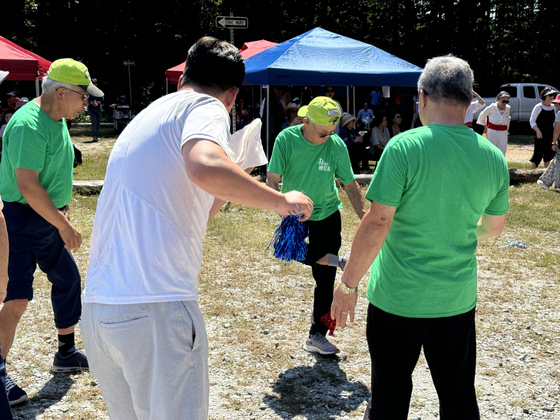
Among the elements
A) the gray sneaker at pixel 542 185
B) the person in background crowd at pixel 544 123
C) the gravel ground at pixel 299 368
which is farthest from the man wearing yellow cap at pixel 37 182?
the person in background crowd at pixel 544 123

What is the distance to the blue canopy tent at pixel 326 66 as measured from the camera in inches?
456

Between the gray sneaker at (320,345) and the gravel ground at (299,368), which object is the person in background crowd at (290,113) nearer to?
the gravel ground at (299,368)

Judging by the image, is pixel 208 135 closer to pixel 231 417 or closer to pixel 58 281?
pixel 231 417

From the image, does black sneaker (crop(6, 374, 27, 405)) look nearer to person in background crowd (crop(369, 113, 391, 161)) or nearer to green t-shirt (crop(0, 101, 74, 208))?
green t-shirt (crop(0, 101, 74, 208))

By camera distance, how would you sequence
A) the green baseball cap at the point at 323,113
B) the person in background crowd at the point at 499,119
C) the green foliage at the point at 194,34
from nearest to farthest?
the green baseball cap at the point at 323,113 < the person in background crowd at the point at 499,119 < the green foliage at the point at 194,34

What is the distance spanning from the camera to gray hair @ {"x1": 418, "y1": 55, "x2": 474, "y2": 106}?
2352 mm

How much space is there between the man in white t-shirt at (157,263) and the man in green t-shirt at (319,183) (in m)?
2.35

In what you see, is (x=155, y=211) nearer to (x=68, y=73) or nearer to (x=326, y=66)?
(x=68, y=73)

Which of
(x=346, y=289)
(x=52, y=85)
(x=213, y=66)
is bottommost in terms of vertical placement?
(x=346, y=289)

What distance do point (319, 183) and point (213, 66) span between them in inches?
92.2

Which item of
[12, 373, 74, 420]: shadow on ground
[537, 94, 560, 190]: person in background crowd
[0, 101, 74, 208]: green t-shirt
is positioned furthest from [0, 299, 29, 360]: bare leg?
[537, 94, 560, 190]: person in background crowd

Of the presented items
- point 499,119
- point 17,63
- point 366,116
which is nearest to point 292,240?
point 17,63

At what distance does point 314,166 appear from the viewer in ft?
14.1

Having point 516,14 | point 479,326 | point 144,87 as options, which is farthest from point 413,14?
point 479,326
